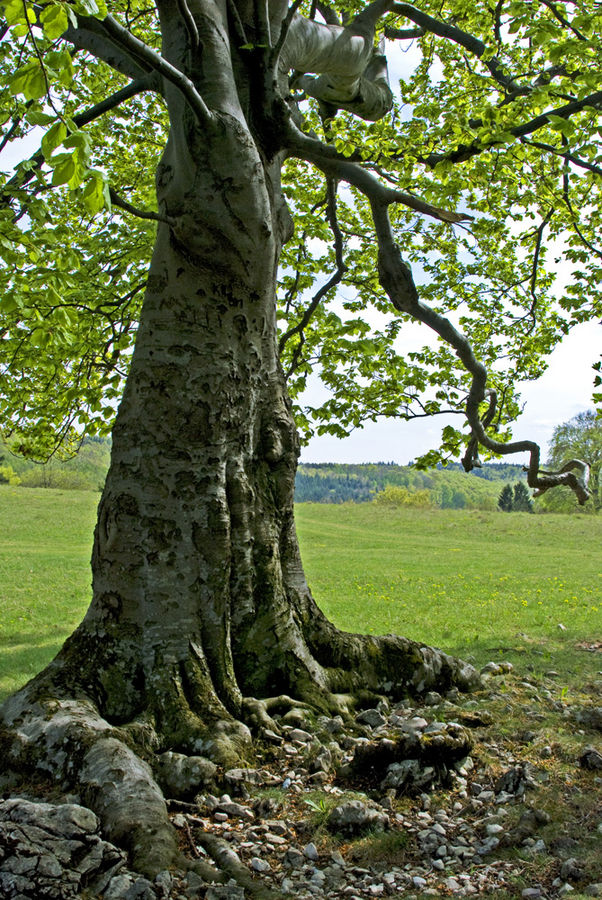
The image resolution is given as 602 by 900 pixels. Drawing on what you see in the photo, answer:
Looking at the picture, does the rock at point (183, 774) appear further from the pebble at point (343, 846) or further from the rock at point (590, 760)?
the rock at point (590, 760)


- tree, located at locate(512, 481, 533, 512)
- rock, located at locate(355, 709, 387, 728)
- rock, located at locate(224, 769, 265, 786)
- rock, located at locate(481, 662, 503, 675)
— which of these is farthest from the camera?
tree, located at locate(512, 481, 533, 512)

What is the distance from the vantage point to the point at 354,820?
3678 mm

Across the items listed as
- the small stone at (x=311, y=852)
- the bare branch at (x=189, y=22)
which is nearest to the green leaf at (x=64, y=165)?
the bare branch at (x=189, y=22)

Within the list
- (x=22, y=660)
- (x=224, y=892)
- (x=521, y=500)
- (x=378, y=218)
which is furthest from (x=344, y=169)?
(x=521, y=500)

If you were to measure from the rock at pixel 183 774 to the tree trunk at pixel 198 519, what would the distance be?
0.15 meters

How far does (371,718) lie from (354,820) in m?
1.79

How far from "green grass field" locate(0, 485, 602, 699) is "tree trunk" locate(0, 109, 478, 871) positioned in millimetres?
3416

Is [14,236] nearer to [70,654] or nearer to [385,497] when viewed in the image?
[70,654]

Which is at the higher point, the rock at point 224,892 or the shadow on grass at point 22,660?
the rock at point 224,892

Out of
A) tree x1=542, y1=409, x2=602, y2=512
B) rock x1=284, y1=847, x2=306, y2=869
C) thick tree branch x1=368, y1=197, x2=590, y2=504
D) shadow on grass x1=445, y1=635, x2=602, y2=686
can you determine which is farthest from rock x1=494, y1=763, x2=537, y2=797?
tree x1=542, y1=409, x2=602, y2=512

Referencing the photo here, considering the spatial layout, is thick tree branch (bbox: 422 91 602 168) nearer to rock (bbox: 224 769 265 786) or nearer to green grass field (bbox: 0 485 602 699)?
rock (bbox: 224 769 265 786)

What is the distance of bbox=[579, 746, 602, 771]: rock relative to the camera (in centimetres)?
440

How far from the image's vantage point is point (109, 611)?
495cm

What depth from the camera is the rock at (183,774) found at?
159 inches
